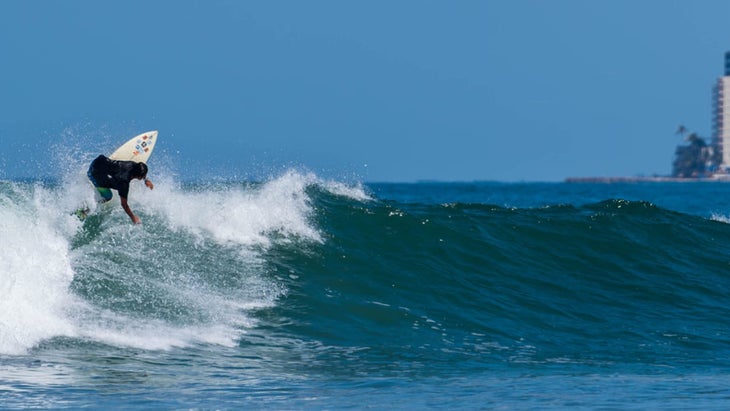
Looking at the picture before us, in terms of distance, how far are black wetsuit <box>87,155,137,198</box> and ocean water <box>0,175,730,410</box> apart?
0.85m

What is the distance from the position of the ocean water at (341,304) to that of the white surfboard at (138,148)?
811 mm

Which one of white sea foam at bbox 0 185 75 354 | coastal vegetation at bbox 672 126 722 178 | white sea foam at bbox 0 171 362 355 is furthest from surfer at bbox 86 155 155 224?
coastal vegetation at bbox 672 126 722 178

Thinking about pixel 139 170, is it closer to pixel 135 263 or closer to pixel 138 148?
pixel 135 263

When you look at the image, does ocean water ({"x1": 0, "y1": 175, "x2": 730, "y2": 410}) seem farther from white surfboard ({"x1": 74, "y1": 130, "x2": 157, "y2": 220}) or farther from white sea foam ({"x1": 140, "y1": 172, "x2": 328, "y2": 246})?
white surfboard ({"x1": 74, "y1": 130, "x2": 157, "y2": 220})

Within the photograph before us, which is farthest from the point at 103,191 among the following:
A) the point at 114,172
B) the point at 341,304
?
the point at 341,304

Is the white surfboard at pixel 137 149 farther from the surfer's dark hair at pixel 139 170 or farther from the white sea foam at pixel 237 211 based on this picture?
the surfer's dark hair at pixel 139 170

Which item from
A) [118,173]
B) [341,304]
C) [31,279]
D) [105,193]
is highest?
[118,173]

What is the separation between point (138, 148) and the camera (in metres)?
16.3

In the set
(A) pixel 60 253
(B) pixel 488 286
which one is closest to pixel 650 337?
(B) pixel 488 286

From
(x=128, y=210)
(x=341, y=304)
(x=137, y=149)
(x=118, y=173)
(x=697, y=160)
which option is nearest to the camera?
(x=341, y=304)

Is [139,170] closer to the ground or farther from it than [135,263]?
farther from it

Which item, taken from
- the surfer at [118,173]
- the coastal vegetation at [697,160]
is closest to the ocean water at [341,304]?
the surfer at [118,173]

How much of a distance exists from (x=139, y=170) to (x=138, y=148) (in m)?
2.20

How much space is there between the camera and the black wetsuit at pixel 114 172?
14281 mm
